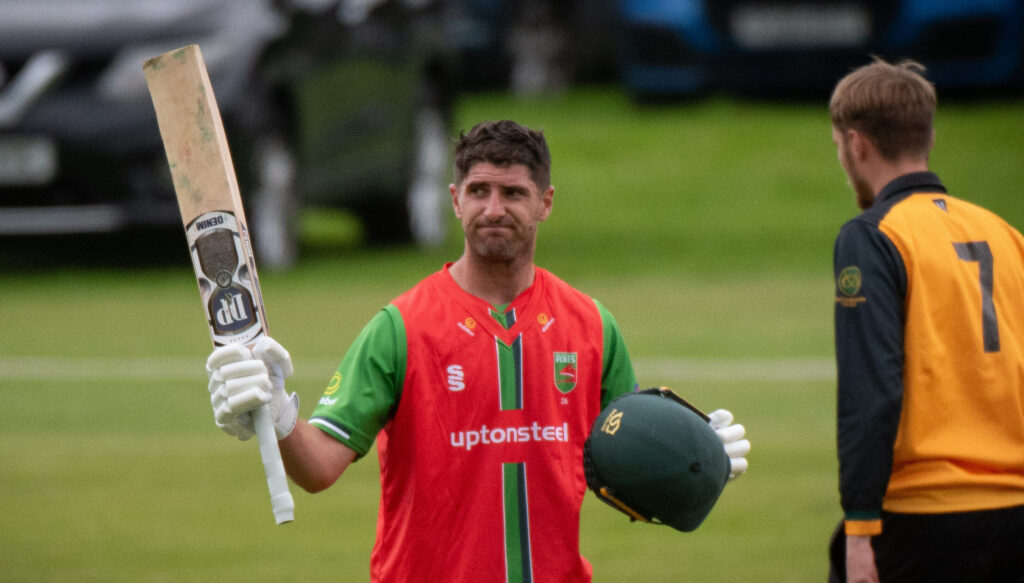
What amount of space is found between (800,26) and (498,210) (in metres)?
17.8

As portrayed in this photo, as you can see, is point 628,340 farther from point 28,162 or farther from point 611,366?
point 611,366

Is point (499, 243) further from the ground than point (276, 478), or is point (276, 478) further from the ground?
point (499, 243)

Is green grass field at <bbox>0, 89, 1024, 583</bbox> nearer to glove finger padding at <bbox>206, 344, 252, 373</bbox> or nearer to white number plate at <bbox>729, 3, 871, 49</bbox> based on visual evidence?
glove finger padding at <bbox>206, 344, 252, 373</bbox>

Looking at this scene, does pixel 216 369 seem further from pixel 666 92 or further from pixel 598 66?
pixel 598 66

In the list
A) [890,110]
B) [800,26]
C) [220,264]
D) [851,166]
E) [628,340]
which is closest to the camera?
[220,264]

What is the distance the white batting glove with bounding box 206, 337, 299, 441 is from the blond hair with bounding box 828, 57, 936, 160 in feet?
5.76

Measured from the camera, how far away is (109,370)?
1153 centimetres

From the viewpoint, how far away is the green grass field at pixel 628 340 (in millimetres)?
7582

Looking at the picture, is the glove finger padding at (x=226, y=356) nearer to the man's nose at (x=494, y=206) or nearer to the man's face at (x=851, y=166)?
the man's nose at (x=494, y=206)

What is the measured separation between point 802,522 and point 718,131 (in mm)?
15196

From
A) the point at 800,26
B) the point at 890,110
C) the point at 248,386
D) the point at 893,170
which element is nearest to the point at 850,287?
the point at 893,170

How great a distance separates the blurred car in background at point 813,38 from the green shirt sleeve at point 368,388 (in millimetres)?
16903

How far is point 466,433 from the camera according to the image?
14.3 feet

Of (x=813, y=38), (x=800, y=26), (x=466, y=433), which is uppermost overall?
(x=800, y=26)
